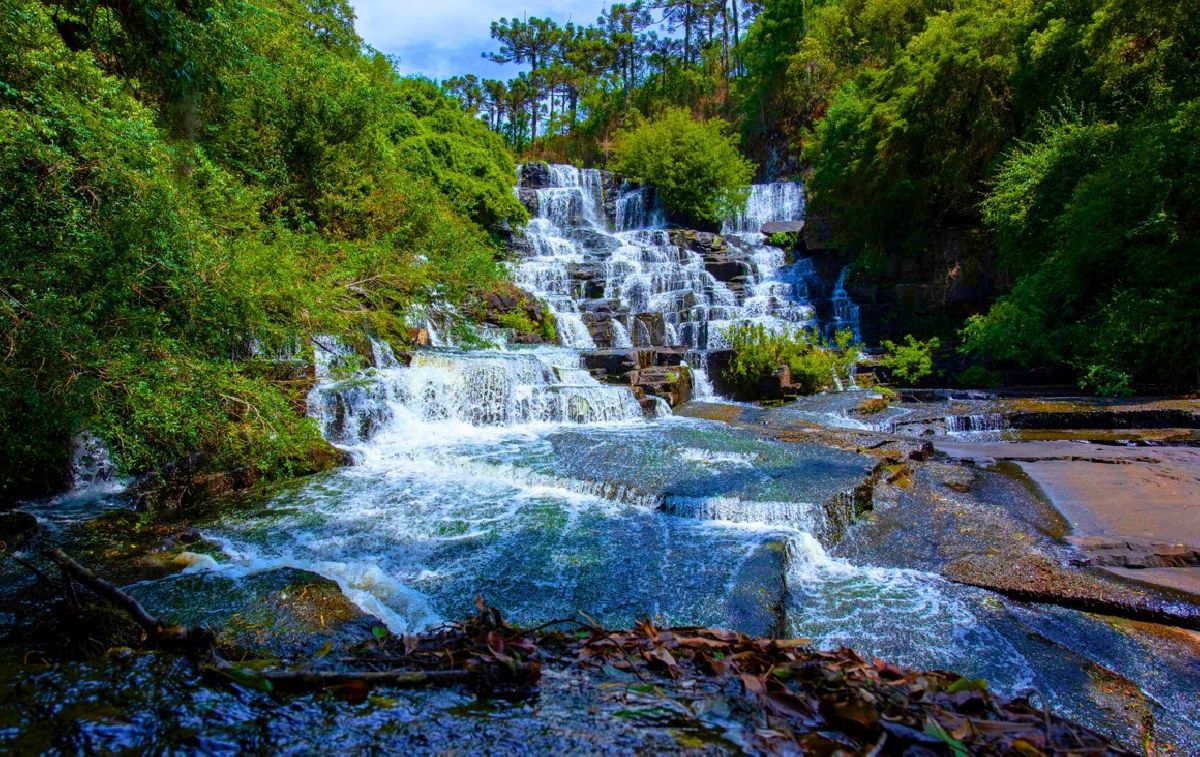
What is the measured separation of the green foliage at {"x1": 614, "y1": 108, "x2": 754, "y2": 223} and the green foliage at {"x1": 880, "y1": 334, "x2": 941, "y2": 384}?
13741mm

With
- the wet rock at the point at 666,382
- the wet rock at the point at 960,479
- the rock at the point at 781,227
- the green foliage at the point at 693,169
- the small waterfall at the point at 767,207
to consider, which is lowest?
the wet rock at the point at 960,479

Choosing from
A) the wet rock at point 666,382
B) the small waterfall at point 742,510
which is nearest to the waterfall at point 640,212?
the wet rock at point 666,382

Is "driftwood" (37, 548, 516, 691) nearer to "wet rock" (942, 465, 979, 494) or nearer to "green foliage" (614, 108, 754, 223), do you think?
"wet rock" (942, 465, 979, 494)

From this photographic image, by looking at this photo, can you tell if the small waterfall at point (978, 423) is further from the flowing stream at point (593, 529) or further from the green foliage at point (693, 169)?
the green foliage at point (693, 169)

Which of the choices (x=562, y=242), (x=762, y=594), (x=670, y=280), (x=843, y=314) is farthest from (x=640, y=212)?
(x=762, y=594)

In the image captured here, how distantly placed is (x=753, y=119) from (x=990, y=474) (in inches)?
1252

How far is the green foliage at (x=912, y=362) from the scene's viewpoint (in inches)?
591

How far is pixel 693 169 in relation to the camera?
27.5m

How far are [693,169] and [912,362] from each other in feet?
53.1

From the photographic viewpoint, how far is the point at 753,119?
3419cm

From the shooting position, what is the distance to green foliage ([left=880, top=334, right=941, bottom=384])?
49.3ft

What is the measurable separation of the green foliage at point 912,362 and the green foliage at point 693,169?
13.7 metres

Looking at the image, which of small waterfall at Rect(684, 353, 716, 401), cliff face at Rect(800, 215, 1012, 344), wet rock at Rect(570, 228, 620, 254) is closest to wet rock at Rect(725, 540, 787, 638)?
small waterfall at Rect(684, 353, 716, 401)

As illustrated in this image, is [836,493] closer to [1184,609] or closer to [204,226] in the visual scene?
[1184,609]
